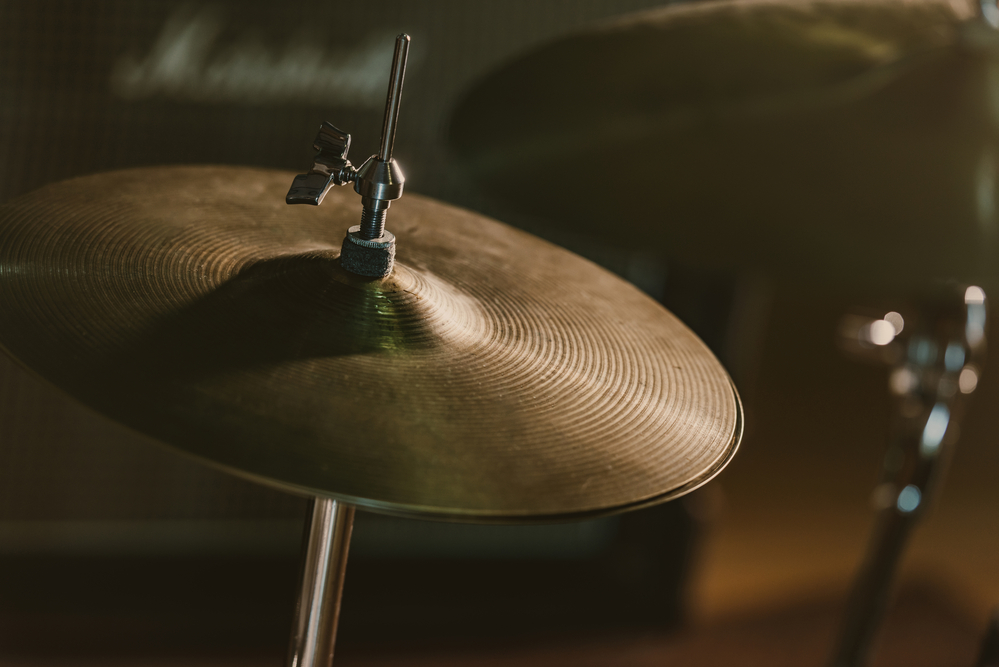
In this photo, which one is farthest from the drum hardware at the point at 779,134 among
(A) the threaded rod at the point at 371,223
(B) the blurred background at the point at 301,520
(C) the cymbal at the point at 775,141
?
(B) the blurred background at the point at 301,520

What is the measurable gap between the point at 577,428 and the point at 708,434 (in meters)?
0.08

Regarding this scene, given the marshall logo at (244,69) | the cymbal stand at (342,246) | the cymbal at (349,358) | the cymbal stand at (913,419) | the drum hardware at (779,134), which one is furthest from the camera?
the marshall logo at (244,69)

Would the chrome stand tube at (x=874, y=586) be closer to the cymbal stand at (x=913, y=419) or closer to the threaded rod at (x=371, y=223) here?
the cymbal stand at (x=913, y=419)

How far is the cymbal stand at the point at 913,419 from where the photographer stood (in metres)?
0.92

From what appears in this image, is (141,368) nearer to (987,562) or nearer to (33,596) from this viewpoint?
(33,596)

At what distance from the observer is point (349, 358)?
483mm

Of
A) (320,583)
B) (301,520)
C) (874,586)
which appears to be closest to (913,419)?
(874,586)

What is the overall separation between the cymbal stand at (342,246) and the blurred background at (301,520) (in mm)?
594

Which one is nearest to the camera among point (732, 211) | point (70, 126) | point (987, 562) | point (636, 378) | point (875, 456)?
point (636, 378)

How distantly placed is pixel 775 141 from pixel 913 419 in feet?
1.28

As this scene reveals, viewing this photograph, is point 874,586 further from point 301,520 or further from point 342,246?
point 301,520

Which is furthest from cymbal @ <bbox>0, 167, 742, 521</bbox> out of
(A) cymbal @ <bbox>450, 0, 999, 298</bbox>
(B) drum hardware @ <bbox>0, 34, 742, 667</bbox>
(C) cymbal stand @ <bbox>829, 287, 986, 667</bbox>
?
(C) cymbal stand @ <bbox>829, 287, 986, 667</bbox>

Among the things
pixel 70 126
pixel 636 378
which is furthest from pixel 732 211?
pixel 70 126

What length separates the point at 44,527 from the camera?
1.40m
